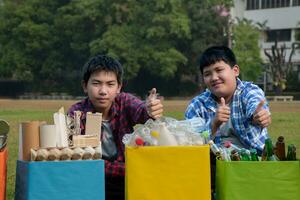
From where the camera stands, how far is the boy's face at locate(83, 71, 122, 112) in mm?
3496

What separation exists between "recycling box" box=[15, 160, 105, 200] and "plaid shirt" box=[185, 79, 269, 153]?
953 millimetres

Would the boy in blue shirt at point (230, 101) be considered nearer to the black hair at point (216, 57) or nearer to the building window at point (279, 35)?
the black hair at point (216, 57)

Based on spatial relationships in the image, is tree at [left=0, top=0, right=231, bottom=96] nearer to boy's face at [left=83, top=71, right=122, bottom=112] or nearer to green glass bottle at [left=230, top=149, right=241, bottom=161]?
boy's face at [left=83, top=71, right=122, bottom=112]

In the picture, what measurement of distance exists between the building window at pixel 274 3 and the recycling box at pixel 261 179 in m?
53.0

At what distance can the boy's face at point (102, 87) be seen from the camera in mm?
3496

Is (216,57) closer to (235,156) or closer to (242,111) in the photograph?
(242,111)

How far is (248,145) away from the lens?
363 centimetres

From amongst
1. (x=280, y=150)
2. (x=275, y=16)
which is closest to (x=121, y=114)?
(x=280, y=150)

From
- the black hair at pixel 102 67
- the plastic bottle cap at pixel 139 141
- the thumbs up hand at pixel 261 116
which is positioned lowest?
the plastic bottle cap at pixel 139 141

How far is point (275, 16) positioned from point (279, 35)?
184 centimetres

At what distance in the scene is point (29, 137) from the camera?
9.41 feet

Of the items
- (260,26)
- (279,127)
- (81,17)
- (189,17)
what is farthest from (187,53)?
(279,127)

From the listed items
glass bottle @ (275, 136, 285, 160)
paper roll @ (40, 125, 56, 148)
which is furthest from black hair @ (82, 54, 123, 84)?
glass bottle @ (275, 136, 285, 160)

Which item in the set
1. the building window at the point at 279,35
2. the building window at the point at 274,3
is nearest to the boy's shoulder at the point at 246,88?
the building window at the point at 279,35
